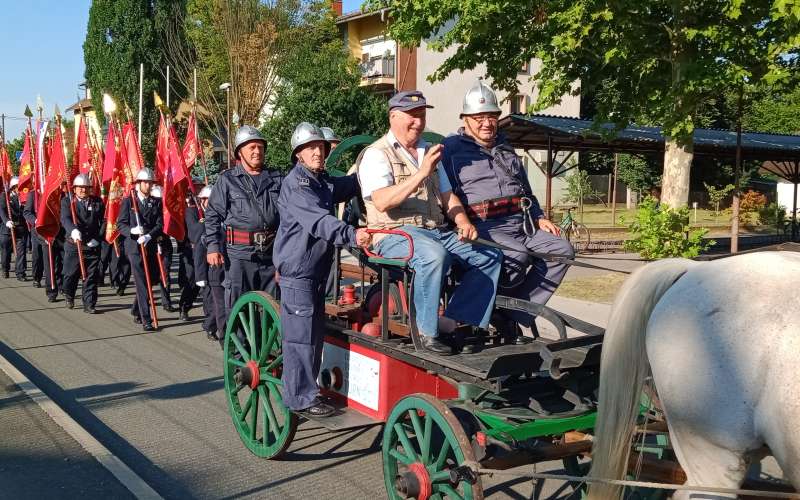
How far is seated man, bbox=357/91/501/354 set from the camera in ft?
13.1

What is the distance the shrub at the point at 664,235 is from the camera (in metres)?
11.7

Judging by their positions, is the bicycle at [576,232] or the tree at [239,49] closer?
the bicycle at [576,232]

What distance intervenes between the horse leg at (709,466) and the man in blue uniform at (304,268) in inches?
92.6

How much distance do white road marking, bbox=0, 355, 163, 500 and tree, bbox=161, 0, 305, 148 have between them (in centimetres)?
2244

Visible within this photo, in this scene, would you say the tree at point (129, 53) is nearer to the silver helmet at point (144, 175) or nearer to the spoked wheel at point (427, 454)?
the silver helmet at point (144, 175)

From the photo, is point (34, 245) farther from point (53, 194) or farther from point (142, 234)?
point (142, 234)

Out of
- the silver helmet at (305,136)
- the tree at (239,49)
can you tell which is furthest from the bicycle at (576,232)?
the silver helmet at (305,136)

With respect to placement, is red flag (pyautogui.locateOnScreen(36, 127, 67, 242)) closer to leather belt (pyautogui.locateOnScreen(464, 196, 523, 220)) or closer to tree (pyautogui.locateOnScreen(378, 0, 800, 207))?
tree (pyautogui.locateOnScreen(378, 0, 800, 207))

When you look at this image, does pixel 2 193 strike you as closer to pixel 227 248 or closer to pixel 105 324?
pixel 105 324

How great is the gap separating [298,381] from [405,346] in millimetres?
827

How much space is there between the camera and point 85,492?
4.39 m

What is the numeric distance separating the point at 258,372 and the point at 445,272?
1.88m

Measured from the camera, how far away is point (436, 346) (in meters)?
3.96

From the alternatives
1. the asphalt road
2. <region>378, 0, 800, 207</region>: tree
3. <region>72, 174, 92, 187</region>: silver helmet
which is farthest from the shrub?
<region>72, 174, 92, 187</region>: silver helmet
